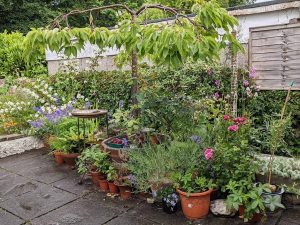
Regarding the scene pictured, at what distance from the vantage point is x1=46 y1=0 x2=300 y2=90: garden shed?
14.3 ft

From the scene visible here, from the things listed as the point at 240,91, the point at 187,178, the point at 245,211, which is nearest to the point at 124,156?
the point at 187,178

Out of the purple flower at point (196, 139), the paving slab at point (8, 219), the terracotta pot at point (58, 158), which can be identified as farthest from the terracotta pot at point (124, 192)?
the terracotta pot at point (58, 158)

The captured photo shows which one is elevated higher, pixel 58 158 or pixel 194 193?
pixel 194 193

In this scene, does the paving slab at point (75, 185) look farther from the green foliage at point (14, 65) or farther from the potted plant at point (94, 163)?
the green foliage at point (14, 65)

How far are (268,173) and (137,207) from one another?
4.77ft

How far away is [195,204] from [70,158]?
2416mm

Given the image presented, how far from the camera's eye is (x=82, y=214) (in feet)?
10.6

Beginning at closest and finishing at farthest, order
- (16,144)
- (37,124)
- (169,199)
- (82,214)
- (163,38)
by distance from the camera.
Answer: (163,38), (169,199), (82,214), (37,124), (16,144)

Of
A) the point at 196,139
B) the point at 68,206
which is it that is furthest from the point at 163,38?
the point at 68,206

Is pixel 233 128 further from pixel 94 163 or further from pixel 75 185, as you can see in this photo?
pixel 75 185

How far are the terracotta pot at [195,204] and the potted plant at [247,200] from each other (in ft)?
0.82

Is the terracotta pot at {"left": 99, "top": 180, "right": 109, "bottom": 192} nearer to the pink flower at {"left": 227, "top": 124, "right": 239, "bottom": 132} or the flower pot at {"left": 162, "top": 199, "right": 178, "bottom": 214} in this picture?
the flower pot at {"left": 162, "top": 199, "right": 178, "bottom": 214}

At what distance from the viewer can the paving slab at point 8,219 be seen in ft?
10.1

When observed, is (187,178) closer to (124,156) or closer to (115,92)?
(124,156)
